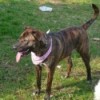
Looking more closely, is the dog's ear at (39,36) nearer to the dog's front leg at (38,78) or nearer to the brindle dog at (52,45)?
the brindle dog at (52,45)

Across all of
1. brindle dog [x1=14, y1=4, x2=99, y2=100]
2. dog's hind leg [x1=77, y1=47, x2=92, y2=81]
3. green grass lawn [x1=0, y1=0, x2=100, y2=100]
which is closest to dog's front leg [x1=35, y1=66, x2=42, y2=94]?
brindle dog [x1=14, y1=4, x2=99, y2=100]

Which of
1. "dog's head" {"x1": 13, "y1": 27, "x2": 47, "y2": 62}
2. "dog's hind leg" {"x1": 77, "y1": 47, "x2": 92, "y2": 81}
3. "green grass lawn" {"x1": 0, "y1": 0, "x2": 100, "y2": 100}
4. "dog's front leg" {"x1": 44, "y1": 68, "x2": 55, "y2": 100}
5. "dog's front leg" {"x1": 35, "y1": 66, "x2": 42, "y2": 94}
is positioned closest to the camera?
"dog's head" {"x1": 13, "y1": 27, "x2": 47, "y2": 62}

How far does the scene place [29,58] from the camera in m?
7.29

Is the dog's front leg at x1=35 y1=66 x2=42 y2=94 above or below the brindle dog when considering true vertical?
below

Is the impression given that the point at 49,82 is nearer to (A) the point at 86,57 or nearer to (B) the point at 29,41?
(B) the point at 29,41

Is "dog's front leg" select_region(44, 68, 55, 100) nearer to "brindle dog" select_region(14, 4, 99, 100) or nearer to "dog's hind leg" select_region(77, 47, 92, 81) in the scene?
"brindle dog" select_region(14, 4, 99, 100)

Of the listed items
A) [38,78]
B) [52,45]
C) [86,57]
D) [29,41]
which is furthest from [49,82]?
[86,57]

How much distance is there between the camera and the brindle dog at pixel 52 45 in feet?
16.7

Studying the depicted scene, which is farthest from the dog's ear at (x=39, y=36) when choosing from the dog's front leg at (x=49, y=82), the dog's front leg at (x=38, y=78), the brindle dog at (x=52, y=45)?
the dog's front leg at (x=38, y=78)

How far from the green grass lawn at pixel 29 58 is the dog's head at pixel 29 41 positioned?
42.4 inches

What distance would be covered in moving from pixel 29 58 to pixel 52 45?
1.85 metres

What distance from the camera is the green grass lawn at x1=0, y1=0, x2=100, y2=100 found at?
6.06 m

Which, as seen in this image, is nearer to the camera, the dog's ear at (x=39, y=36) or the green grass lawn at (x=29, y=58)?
the dog's ear at (x=39, y=36)

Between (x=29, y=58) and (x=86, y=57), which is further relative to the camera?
(x=29, y=58)
